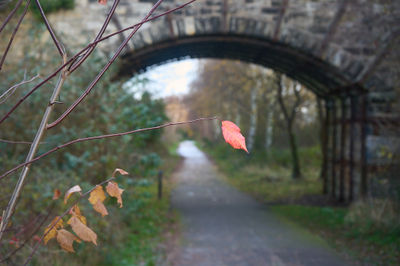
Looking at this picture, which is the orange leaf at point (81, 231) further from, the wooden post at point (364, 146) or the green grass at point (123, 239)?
the wooden post at point (364, 146)

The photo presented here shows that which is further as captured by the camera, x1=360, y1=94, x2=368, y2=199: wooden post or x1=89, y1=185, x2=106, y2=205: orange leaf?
x1=360, y1=94, x2=368, y2=199: wooden post

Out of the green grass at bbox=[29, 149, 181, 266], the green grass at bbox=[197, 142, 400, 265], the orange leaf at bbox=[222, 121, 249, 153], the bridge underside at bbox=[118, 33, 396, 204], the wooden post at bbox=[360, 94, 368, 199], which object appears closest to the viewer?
the orange leaf at bbox=[222, 121, 249, 153]

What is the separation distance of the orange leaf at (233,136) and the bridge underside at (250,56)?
25.9ft

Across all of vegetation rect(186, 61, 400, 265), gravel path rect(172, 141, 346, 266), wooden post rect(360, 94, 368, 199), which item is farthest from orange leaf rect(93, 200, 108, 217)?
wooden post rect(360, 94, 368, 199)

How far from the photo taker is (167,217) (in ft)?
31.4

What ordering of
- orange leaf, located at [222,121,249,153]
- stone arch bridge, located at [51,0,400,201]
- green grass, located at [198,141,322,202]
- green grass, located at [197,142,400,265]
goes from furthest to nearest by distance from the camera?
1. green grass, located at [198,141,322,202]
2. stone arch bridge, located at [51,0,400,201]
3. green grass, located at [197,142,400,265]
4. orange leaf, located at [222,121,249,153]

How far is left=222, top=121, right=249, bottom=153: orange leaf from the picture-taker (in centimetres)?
130

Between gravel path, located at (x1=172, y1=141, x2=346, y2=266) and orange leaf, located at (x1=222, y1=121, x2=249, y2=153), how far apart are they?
4.91m

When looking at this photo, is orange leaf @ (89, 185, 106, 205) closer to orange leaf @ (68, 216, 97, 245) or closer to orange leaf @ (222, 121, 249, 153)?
orange leaf @ (68, 216, 97, 245)

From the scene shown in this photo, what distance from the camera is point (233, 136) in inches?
52.1

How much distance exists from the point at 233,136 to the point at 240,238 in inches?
252

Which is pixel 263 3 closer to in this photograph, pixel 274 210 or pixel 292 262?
pixel 274 210

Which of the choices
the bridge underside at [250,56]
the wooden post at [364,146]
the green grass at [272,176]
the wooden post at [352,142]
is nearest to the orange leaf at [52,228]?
the bridge underside at [250,56]

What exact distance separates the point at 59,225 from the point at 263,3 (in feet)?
28.1
